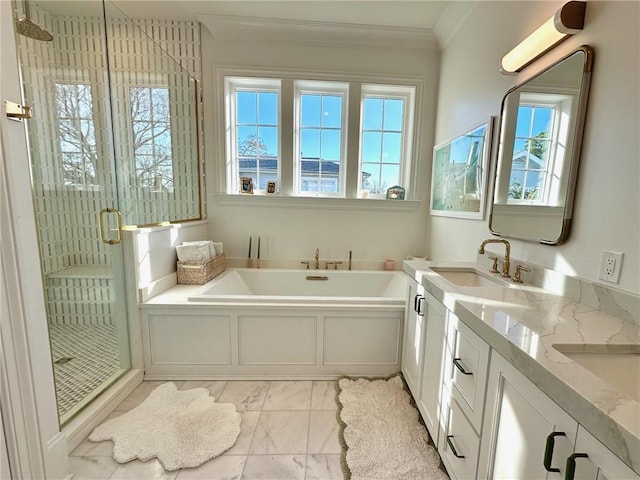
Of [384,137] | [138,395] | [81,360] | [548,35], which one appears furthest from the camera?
[384,137]

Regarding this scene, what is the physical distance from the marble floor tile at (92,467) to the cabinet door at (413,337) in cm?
164

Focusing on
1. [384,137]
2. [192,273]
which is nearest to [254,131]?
[384,137]

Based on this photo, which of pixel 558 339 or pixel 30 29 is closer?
pixel 558 339

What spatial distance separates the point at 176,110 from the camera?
8.39 feet

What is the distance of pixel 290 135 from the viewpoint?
279cm

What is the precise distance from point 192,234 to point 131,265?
76 cm

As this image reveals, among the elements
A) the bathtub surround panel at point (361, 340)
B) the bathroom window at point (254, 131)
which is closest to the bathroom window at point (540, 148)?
the bathtub surround panel at point (361, 340)

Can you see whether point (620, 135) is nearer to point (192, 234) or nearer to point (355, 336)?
point (355, 336)

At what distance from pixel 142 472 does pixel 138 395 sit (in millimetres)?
627

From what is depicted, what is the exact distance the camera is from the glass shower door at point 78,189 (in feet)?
6.12

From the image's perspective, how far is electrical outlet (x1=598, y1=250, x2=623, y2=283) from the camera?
100 cm

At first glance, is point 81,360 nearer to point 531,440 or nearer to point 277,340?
point 277,340

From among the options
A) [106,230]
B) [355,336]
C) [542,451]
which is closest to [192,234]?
[106,230]

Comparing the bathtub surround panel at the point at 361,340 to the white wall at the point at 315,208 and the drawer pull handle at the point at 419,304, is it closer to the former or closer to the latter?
the drawer pull handle at the point at 419,304
